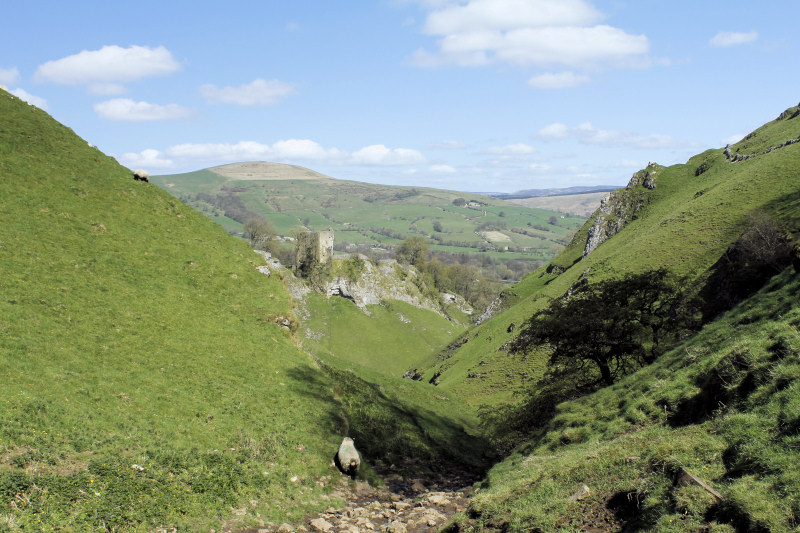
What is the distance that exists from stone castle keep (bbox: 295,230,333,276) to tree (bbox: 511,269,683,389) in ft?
319

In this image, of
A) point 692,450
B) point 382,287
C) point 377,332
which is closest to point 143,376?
point 692,450

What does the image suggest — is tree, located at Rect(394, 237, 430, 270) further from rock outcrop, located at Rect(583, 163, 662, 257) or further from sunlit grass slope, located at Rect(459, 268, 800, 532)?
sunlit grass slope, located at Rect(459, 268, 800, 532)

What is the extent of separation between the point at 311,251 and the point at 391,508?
112968mm

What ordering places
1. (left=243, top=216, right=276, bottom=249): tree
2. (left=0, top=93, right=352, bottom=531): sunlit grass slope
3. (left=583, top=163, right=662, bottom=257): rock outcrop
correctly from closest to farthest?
(left=0, top=93, right=352, bottom=531): sunlit grass slope < (left=583, top=163, right=662, bottom=257): rock outcrop < (left=243, top=216, right=276, bottom=249): tree

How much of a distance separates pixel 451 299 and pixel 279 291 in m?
140

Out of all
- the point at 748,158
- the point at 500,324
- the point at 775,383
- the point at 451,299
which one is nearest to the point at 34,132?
the point at 775,383

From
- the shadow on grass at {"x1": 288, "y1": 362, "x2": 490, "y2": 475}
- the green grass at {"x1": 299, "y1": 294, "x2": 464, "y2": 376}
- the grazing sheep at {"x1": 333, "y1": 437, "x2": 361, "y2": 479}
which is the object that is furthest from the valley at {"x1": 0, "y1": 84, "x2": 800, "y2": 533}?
the green grass at {"x1": 299, "y1": 294, "x2": 464, "y2": 376}

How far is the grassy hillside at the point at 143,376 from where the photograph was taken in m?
15.4

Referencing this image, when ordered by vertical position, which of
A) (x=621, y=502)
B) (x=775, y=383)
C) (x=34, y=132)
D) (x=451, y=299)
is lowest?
(x=451, y=299)

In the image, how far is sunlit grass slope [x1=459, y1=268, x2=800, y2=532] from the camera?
1081 cm

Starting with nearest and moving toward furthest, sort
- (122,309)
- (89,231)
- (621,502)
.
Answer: (621,502), (122,309), (89,231)

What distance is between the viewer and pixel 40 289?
22.7m

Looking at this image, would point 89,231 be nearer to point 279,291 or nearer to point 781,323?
point 279,291

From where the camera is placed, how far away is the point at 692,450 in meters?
13.3
